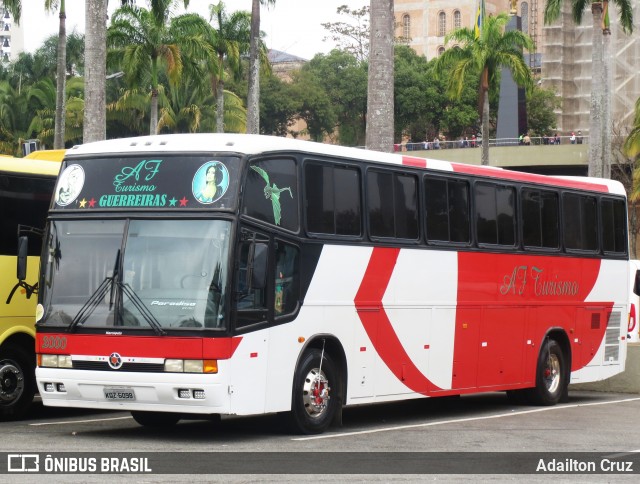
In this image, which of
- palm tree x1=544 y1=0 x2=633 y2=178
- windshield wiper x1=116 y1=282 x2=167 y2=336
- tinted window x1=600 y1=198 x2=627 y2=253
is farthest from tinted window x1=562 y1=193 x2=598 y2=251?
palm tree x1=544 y1=0 x2=633 y2=178

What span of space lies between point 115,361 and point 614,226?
11.0 meters

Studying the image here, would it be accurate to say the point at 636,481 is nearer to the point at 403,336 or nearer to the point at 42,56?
the point at 403,336

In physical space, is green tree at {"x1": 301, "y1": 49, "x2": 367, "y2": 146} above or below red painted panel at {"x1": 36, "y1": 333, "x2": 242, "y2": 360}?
above

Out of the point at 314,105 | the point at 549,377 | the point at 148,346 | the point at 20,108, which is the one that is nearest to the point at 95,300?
the point at 148,346

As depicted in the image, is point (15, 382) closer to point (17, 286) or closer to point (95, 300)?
point (17, 286)

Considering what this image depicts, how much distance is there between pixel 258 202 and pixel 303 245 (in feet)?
2.98

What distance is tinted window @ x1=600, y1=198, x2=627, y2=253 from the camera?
21688mm

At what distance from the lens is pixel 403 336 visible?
16656mm

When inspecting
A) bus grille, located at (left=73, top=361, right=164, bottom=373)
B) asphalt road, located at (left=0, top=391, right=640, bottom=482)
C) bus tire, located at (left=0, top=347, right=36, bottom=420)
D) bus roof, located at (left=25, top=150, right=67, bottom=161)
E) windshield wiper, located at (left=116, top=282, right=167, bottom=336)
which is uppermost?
bus roof, located at (left=25, top=150, right=67, bottom=161)

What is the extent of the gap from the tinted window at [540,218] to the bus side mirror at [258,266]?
634cm

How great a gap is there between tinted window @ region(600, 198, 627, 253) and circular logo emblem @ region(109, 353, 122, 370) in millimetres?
10464

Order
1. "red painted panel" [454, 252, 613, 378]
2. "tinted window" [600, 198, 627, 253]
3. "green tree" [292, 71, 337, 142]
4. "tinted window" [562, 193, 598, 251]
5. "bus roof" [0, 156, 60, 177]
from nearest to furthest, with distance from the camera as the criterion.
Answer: "bus roof" [0, 156, 60, 177] → "red painted panel" [454, 252, 613, 378] → "tinted window" [562, 193, 598, 251] → "tinted window" [600, 198, 627, 253] → "green tree" [292, 71, 337, 142]

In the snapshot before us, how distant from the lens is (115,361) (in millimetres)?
13562

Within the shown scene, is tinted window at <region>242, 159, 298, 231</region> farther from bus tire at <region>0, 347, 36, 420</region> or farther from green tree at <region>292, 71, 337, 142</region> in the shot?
green tree at <region>292, 71, 337, 142</region>
